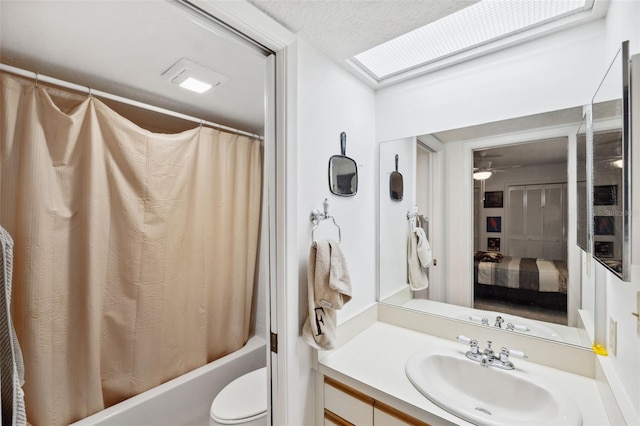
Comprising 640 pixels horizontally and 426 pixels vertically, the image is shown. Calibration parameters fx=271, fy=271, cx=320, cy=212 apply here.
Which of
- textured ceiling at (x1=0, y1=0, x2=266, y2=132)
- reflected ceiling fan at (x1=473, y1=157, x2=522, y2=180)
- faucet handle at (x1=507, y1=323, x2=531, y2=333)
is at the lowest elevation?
faucet handle at (x1=507, y1=323, x2=531, y2=333)

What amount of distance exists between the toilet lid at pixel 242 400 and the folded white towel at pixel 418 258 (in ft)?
3.58

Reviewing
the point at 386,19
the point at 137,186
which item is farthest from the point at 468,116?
the point at 137,186

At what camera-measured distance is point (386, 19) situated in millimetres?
1027

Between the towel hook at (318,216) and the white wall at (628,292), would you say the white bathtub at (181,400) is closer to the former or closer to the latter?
the towel hook at (318,216)

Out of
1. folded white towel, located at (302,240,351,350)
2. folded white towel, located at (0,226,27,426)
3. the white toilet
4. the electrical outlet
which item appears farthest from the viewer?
the white toilet

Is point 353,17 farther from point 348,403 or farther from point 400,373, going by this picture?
point 348,403

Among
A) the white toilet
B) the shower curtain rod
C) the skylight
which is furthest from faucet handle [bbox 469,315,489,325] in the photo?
the shower curtain rod

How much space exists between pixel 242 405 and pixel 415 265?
1.25m

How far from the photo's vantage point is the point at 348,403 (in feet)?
3.59

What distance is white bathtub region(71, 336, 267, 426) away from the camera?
1.56 metres

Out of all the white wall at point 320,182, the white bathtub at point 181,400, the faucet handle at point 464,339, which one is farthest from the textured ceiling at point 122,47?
the white bathtub at point 181,400

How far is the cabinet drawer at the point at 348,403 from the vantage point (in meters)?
1.04

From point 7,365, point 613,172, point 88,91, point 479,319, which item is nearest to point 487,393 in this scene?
point 479,319

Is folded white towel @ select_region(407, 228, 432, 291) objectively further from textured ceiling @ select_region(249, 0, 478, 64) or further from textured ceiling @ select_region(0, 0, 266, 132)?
textured ceiling @ select_region(0, 0, 266, 132)
